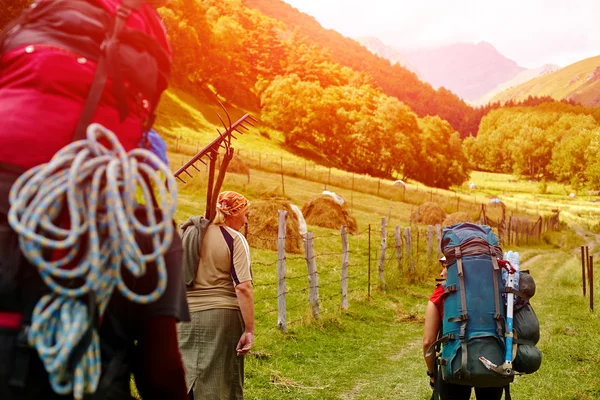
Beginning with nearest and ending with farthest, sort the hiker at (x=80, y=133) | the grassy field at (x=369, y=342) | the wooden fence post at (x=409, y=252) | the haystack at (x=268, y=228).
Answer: the hiker at (x=80, y=133) < the grassy field at (x=369, y=342) < the wooden fence post at (x=409, y=252) < the haystack at (x=268, y=228)

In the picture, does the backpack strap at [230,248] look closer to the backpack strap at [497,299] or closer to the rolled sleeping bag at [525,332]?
the backpack strap at [497,299]

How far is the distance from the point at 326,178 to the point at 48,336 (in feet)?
151

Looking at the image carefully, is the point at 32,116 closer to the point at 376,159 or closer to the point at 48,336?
the point at 48,336

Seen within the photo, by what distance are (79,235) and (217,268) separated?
3.19 metres

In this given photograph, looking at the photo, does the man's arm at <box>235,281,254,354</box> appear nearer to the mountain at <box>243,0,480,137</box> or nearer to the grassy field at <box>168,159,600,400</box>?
the grassy field at <box>168,159,600,400</box>

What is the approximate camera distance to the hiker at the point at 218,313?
4461 mm

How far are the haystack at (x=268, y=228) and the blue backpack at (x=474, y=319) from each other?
1478 cm

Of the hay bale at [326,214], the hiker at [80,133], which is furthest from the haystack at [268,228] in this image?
the hiker at [80,133]

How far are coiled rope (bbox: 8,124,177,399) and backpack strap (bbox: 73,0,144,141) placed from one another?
0.34ft

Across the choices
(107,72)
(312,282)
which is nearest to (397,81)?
(312,282)

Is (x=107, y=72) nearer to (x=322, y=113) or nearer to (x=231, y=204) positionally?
(x=231, y=204)

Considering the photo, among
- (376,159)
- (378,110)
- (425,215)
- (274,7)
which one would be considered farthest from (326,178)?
(274,7)

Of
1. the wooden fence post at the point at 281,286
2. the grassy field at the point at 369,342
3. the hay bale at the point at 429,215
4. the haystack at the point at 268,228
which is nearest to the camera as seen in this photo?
the grassy field at the point at 369,342

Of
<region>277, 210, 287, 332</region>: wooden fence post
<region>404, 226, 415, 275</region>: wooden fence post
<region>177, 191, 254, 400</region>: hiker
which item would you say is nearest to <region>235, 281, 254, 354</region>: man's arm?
<region>177, 191, 254, 400</region>: hiker
